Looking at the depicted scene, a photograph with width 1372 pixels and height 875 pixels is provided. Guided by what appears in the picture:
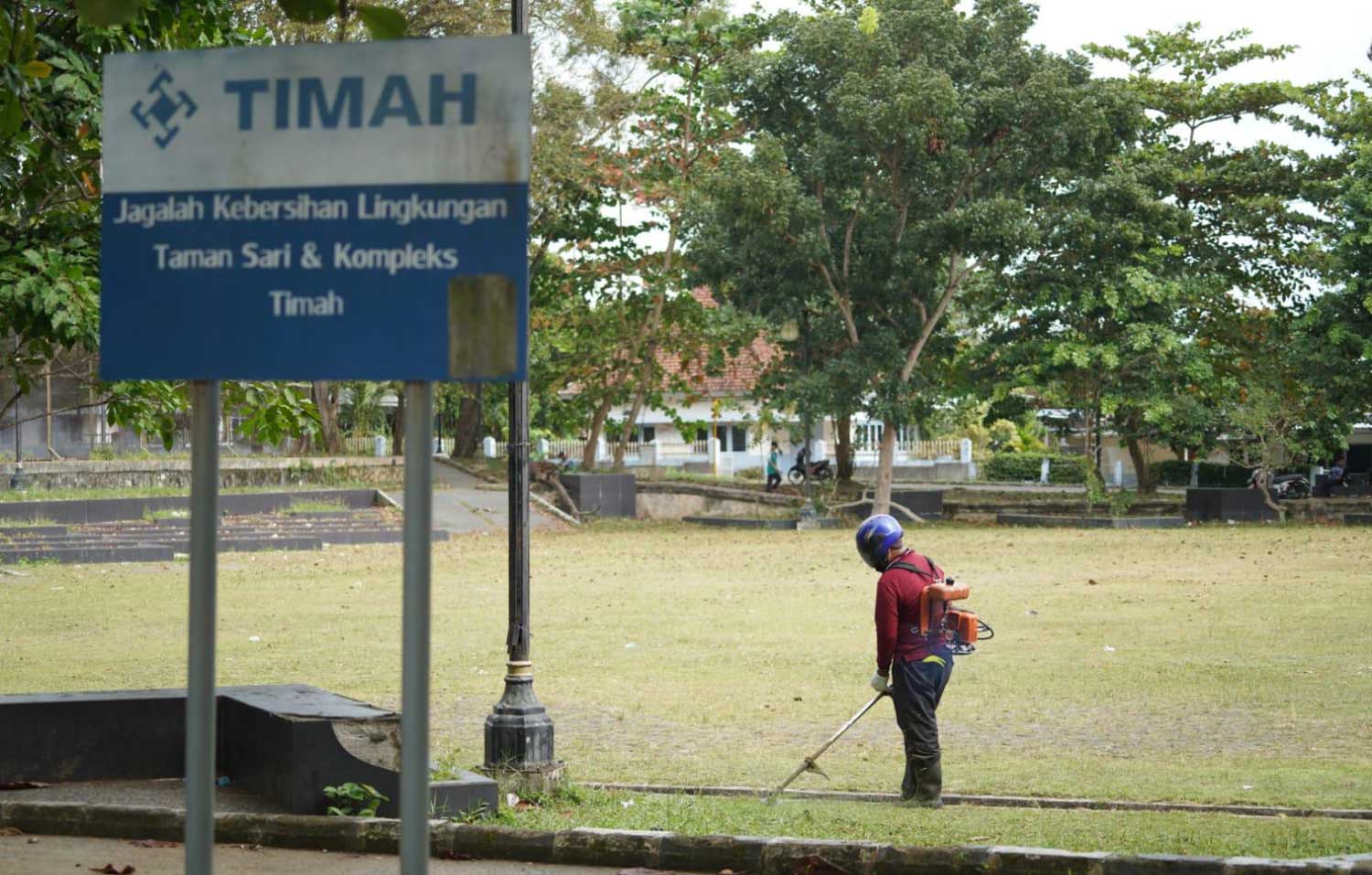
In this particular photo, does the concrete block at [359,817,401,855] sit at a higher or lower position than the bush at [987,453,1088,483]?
lower

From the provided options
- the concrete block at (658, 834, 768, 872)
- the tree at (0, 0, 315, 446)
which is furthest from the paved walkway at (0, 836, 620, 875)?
the tree at (0, 0, 315, 446)

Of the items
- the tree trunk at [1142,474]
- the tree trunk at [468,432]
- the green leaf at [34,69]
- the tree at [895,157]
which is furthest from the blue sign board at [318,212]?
the tree trunk at [468,432]

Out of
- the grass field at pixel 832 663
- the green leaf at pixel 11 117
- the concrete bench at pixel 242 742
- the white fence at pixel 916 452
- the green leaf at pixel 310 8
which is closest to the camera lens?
the green leaf at pixel 310 8

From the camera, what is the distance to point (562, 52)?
36938 mm

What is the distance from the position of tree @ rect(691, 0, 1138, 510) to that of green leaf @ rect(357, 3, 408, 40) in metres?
26.7

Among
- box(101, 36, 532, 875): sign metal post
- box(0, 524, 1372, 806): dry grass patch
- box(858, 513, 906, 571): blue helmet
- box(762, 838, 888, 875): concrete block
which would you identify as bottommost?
box(0, 524, 1372, 806): dry grass patch

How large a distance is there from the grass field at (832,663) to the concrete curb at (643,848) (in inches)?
18.3

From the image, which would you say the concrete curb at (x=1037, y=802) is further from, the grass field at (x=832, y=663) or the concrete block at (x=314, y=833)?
the concrete block at (x=314, y=833)

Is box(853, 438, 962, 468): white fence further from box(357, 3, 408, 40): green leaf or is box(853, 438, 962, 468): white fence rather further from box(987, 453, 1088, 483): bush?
box(357, 3, 408, 40): green leaf

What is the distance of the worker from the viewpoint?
8336 millimetres

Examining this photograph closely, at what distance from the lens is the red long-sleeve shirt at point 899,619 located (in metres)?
8.44

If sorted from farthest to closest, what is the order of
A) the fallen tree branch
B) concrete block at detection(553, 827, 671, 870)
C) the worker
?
the fallen tree branch < the worker < concrete block at detection(553, 827, 671, 870)

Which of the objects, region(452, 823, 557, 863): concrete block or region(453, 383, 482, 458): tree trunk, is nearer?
region(452, 823, 557, 863): concrete block

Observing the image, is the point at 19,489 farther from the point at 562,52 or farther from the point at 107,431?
the point at 562,52
